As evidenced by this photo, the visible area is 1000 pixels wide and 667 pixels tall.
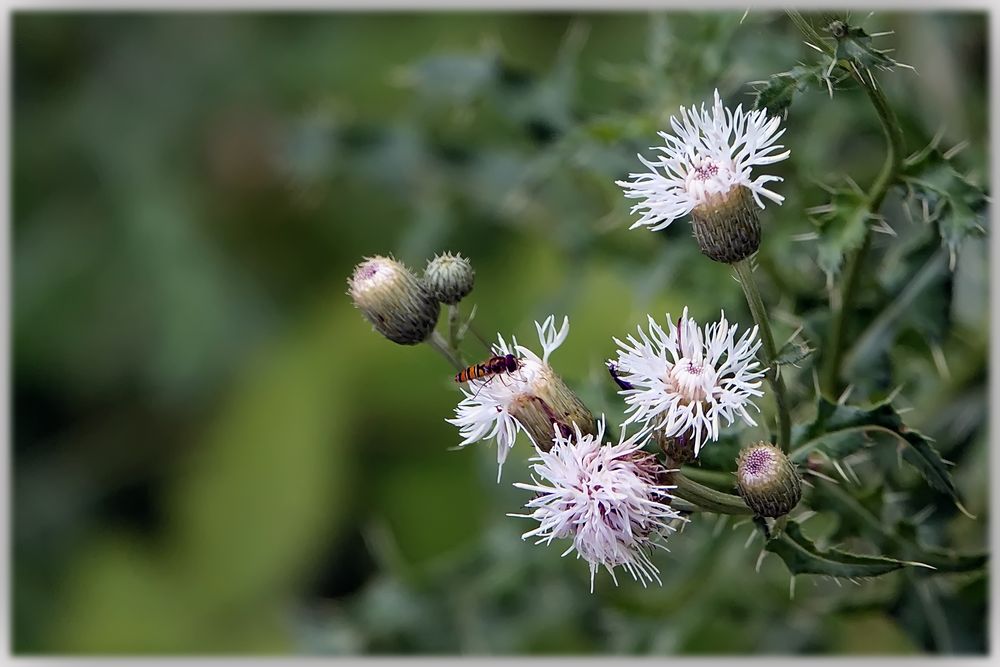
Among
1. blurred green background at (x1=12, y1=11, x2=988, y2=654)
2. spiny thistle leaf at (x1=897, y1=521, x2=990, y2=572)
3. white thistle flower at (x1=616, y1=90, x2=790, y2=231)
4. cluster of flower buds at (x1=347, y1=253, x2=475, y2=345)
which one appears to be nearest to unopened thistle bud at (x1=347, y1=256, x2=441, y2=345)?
cluster of flower buds at (x1=347, y1=253, x2=475, y2=345)

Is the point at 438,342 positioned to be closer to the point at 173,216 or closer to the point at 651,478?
the point at 651,478

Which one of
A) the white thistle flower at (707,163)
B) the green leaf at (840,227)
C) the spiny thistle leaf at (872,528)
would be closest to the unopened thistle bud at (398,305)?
the white thistle flower at (707,163)

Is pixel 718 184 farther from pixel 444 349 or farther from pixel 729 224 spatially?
pixel 444 349

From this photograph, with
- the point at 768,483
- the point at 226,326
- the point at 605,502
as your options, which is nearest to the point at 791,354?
the point at 768,483

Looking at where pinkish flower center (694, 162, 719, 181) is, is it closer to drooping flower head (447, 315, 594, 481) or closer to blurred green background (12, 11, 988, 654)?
drooping flower head (447, 315, 594, 481)

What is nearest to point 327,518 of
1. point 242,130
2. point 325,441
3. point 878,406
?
point 325,441

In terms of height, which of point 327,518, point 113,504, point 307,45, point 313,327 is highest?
point 307,45

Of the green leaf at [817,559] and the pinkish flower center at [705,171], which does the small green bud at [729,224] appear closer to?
the pinkish flower center at [705,171]
